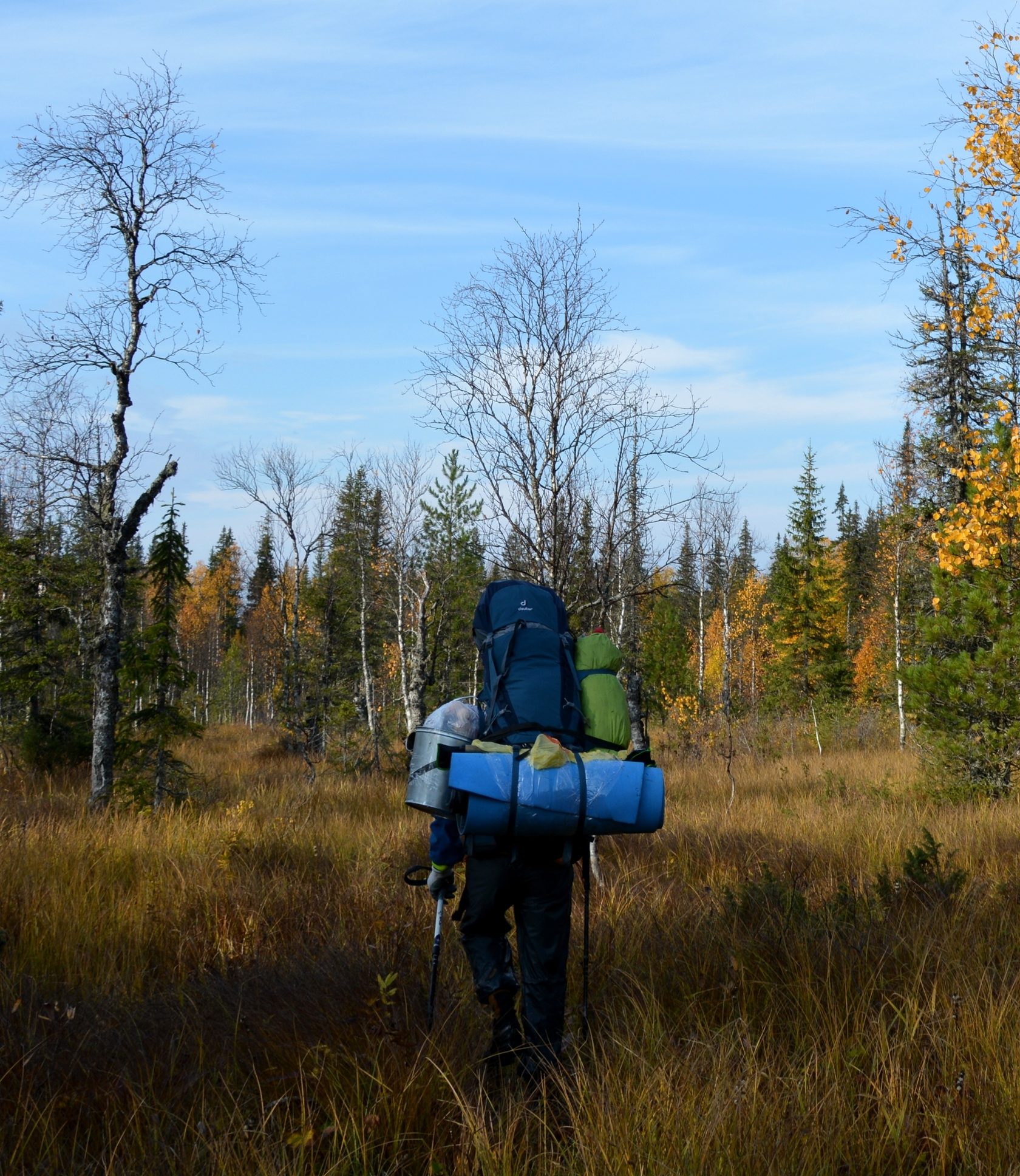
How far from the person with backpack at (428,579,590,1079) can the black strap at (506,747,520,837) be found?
0.10m

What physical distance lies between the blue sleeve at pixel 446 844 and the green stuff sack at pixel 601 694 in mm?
655

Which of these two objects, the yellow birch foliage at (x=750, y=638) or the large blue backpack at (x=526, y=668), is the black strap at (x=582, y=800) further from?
the yellow birch foliage at (x=750, y=638)

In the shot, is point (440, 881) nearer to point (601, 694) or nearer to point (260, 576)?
point (601, 694)

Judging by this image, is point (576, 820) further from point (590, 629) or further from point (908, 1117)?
point (590, 629)

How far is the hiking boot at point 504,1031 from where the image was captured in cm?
351

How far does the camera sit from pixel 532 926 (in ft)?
11.5

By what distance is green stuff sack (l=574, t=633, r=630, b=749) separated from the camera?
3.55m

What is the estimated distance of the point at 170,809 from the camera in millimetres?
9203

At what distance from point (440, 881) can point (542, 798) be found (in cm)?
75

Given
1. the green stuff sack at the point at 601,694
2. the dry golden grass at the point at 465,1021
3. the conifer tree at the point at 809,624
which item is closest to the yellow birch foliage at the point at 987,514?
the dry golden grass at the point at 465,1021

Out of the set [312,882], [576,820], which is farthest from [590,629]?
[576,820]

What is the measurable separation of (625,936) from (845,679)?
1379 inches

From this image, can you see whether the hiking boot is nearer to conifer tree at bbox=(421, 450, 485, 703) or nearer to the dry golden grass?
the dry golden grass

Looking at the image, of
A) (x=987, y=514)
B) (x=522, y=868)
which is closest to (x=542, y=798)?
(x=522, y=868)
